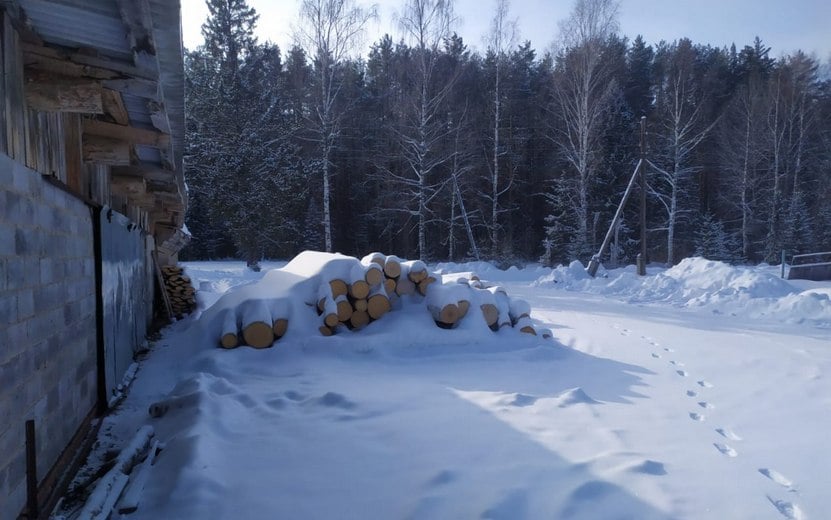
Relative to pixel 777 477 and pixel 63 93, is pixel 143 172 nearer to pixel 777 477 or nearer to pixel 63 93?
pixel 63 93

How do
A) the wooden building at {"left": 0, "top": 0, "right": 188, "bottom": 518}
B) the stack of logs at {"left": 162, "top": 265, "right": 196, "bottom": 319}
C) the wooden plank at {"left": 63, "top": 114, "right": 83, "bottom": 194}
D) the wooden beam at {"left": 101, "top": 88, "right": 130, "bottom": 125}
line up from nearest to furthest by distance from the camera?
the wooden building at {"left": 0, "top": 0, "right": 188, "bottom": 518} < the wooden beam at {"left": 101, "top": 88, "right": 130, "bottom": 125} < the wooden plank at {"left": 63, "top": 114, "right": 83, "bottom": 194} < the stack of logs at {"left": 162, "top": 265, "right": 196, "bottom": 319}

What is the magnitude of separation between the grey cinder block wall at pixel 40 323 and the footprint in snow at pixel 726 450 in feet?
13.3

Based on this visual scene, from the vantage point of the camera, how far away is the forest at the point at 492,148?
72.2ft

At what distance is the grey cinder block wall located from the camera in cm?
246

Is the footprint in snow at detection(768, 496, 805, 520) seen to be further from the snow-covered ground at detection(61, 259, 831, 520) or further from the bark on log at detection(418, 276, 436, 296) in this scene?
the bark on log at detection(418, 276, 436, 296)

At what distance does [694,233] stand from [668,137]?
6.17 metres

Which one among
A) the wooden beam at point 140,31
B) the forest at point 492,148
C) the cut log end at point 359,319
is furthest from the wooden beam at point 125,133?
the forest at point 492,148

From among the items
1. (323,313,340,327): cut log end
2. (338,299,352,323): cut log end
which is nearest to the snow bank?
(338,299,352,323): cut log end

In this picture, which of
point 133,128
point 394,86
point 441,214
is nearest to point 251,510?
point 133,128

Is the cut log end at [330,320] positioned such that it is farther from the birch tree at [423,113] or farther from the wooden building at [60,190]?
the birch tree at [423,113]

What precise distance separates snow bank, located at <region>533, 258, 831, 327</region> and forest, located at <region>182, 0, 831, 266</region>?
7.60 meters

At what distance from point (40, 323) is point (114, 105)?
1.79 metres

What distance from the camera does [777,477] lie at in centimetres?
308

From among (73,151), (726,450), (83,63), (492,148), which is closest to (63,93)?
(83,63)
